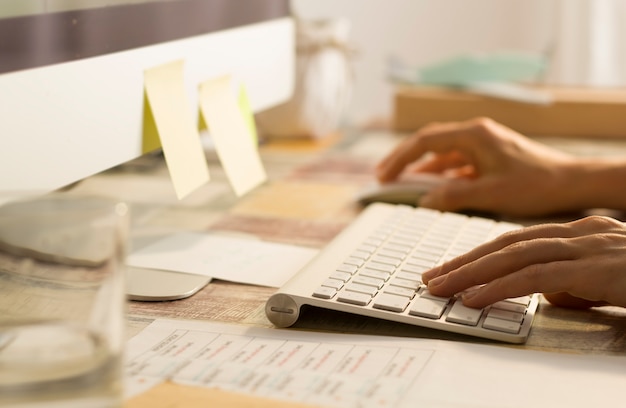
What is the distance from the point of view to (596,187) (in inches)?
40.3

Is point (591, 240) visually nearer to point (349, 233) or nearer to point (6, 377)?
point (349, 233)

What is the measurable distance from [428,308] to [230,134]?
0.39 m

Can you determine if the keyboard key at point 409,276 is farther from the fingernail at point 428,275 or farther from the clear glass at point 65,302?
the clear glass at point 65,302

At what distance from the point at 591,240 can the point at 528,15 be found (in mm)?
1682

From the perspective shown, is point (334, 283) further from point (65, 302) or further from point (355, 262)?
point (65, 302)

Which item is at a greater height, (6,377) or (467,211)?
(6,377)

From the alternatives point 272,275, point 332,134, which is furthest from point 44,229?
point 332,134

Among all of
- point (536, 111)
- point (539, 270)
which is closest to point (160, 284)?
point (539, 270)

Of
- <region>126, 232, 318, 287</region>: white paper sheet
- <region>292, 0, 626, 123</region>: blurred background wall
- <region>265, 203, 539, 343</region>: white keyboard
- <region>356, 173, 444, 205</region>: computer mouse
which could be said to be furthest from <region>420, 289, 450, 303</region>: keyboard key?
<region>292, 0, 626, 123</region>: blurred background wall

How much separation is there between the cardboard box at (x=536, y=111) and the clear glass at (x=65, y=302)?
1.07 meters

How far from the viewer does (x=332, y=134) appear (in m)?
1.53

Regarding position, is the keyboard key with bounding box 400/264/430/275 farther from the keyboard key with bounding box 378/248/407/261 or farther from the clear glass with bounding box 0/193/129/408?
the clear glass with bounding box 0/193/129/408

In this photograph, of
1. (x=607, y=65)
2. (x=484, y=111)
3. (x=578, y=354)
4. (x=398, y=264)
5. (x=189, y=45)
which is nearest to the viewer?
(x=578, y=354)

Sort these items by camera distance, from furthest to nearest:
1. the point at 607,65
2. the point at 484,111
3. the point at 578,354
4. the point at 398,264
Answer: the point at 607,65 < the point at 484,111 < the point at 398,264 < the point at 578,354
